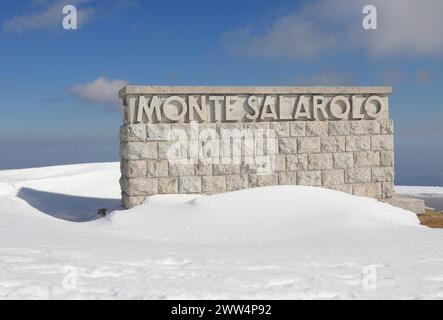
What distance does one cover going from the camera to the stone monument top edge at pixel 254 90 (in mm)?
11852

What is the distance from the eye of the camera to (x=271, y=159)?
1244cm

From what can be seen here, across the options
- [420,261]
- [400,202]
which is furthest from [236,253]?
[400,202]

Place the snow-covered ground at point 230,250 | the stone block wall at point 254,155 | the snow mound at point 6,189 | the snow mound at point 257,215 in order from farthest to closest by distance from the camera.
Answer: the snow mound at point 6,189 < the stone block wall at point 254,155 < the snow mound at point 257,215 < the snow-covered ground at point 230,250

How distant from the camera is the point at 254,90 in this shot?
1246cm

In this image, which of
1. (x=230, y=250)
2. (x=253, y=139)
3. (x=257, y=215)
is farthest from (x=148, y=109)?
(x=230, y=250)

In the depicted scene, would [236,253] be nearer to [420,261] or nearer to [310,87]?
[420,261]

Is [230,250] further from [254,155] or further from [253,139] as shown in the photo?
[253,139]

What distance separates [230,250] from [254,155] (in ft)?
16.7

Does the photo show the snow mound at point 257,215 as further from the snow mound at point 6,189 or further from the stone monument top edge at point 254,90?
the snow mound at point 6,189

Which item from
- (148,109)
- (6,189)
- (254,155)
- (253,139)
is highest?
(148,109)

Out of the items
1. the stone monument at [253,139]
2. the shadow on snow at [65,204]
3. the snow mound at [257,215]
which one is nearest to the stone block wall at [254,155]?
the stone monument at [253,139]

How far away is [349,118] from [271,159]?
2.72 meters

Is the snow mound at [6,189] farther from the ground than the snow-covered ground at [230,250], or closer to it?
farther from the ground

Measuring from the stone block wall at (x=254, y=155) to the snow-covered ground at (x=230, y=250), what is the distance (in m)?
0.74
